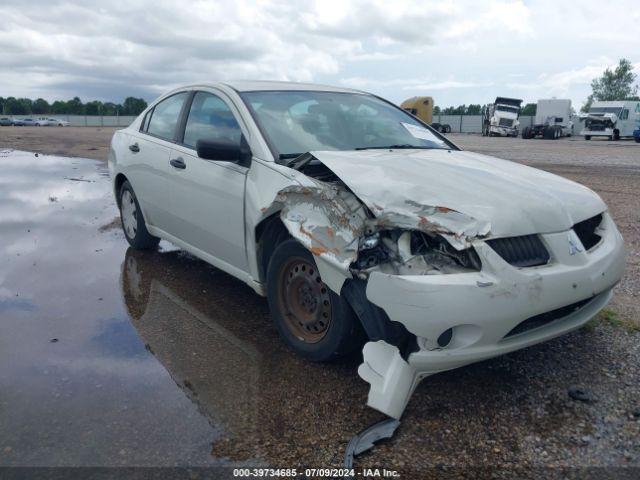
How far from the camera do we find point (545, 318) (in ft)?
9.26

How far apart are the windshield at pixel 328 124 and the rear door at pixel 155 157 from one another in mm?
1021

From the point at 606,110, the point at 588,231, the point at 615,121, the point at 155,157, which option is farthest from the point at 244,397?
the point at 606,110

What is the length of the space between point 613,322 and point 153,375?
3023 mm

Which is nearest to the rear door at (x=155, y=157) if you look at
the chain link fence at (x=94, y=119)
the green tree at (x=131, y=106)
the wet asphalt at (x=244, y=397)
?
the wet asphalt at (x=244, y=397)

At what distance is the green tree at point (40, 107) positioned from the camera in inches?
3747

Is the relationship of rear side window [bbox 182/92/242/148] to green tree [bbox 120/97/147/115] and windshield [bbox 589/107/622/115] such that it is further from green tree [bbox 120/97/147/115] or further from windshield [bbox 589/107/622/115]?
green tree [bbox 120/97/147/115]

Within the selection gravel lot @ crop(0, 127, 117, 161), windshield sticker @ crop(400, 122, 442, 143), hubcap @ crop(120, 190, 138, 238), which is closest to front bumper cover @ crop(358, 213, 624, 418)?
windshield sticker @ crop(400, 122, 442, 143)

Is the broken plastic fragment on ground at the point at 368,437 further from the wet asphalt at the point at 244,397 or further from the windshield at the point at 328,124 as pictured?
the windshield at the point at 328,124

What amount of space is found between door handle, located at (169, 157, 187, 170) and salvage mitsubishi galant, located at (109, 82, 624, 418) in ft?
0.09

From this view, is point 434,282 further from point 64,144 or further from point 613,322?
point 64,144

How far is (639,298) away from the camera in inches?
168

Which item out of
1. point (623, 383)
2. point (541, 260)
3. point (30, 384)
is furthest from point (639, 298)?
point (30, 384)

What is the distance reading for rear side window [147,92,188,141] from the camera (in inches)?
189

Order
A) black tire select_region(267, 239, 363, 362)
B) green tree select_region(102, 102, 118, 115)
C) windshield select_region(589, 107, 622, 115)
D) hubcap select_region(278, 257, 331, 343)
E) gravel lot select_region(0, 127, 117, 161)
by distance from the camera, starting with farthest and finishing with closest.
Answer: green tree select_region(102, 102, 118, 115) → windshield select_region(589, 107, 622, 115) → gravel lot select_region(0, 127, 117, 161) → hubcap select_region(278, 257, 331, 343) → black tire select_region(267, 239, 363, 362)
